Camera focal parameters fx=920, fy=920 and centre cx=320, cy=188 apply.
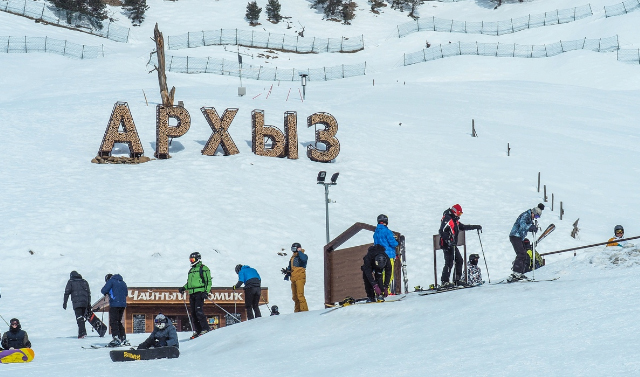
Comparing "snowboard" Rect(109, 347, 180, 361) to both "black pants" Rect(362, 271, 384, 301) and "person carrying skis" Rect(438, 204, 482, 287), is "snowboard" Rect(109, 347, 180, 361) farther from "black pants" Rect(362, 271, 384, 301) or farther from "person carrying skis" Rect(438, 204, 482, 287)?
"person carrying skis" Rect(438, 204, 482, 287)

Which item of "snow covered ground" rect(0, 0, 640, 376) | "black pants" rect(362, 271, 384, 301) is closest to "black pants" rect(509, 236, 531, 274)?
"snow covered ground" rect(0, 0, 640, 376)

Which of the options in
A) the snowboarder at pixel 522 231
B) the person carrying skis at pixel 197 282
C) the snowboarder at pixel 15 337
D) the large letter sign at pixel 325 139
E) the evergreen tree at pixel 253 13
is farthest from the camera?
the evergreen tree at pixel 253 13

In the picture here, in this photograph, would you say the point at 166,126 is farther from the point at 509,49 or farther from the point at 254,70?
the point at 509,49

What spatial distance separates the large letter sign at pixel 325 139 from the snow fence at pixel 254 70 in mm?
17932

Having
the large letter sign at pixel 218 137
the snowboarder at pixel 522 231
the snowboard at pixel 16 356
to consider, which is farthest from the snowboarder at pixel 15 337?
the large letter sign at pixel 218 137

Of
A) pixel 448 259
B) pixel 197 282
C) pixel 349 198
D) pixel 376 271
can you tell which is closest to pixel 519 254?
pixel 448 259

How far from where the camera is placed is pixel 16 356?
15359 millimetres

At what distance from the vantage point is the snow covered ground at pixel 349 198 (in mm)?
13375

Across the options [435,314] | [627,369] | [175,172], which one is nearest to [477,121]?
[175,172]

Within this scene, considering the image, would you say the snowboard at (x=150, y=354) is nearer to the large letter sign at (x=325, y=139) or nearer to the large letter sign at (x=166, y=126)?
the large letter sign at (x=166, y=126)

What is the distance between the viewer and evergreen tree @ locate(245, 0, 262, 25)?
74.0 m

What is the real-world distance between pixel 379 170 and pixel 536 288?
2258cm

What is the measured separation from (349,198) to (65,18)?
41008 mm

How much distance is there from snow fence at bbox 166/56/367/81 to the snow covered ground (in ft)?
6.29
